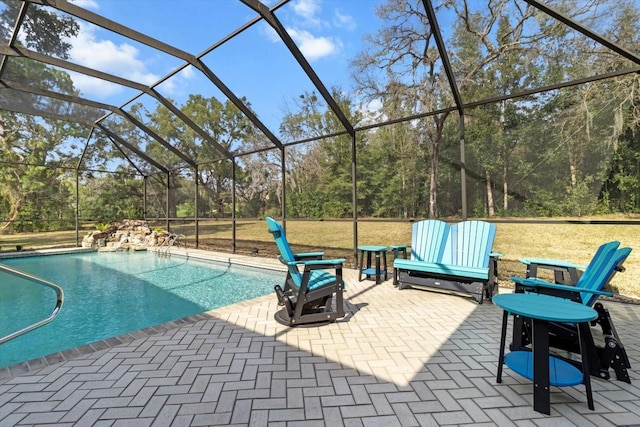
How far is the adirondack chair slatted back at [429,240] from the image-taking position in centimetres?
464

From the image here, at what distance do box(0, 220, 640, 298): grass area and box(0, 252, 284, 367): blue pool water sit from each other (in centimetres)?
147

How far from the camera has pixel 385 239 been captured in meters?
9.80

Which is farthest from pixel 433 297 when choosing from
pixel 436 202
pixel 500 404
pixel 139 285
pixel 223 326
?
pixel 139 285

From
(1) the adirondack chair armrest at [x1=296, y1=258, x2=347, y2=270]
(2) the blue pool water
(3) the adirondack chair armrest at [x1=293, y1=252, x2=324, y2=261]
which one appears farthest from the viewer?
(2) the blue pool water

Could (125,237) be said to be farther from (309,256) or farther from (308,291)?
(308,291)

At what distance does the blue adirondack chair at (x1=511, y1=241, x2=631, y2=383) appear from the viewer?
2.09m

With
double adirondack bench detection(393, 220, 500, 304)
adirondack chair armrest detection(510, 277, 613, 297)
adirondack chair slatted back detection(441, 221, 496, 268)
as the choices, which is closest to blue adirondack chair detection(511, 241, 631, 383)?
adirondack chair armrest detection(510, 277, 613, 297)

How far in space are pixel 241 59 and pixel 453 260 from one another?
18.1 ft

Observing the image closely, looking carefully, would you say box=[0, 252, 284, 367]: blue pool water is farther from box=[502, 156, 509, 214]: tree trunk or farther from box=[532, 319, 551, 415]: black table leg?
box=[502, 156, 509, 214]: tree trunk

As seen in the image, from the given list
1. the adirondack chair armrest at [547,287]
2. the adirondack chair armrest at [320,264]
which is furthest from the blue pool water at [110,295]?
the adirondack chair armrest at [547,287]

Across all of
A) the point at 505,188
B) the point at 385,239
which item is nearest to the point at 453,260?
the point at 505,188

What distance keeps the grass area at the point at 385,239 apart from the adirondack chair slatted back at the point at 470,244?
1.19m

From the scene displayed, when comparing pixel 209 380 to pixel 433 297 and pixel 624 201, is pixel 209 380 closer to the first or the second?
pixel 433 297

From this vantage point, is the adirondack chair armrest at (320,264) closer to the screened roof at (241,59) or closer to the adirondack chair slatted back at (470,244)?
the adirondack chair slatted back at (470,244)
